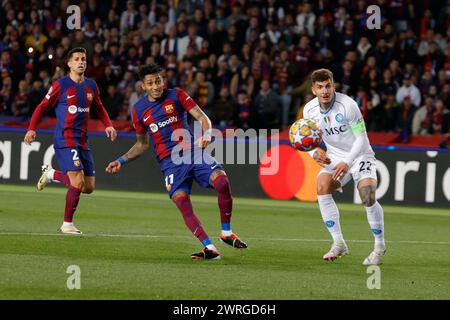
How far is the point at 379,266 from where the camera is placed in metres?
11.4

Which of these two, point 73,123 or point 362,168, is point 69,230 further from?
point 362,168

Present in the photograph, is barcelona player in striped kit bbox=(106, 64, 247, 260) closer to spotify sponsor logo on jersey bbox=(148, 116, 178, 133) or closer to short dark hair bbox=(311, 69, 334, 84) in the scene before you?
spotify sponsor logo on jersey bbox=(148, 116, 178, 133)

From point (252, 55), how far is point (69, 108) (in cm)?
1100

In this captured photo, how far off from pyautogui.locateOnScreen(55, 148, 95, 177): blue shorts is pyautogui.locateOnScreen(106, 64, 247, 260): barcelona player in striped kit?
1892 millimetres

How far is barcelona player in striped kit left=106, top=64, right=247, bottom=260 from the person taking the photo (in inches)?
463

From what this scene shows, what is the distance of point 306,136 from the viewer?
11.5 metres

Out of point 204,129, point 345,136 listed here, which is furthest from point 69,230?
point 345,136

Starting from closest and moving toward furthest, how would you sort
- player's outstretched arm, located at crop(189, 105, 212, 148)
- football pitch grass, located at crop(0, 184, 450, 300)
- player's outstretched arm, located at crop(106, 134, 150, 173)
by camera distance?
football pitch grass, located at crop(0, 184, 450, 300) < player's outstretched arm, located at crop(189, 105, 212, 148) < player's outstretched arm, located at crop(106, 134, 150, 173)

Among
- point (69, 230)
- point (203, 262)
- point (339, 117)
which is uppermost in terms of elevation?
point (339, 117)

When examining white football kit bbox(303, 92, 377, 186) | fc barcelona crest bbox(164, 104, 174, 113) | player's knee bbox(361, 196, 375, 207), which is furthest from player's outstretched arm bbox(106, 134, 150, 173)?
player's knee bbox(361, 196, 375, 207)

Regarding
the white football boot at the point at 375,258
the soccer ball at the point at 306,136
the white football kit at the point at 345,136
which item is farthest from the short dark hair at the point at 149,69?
the white football boot at the point at 375,258

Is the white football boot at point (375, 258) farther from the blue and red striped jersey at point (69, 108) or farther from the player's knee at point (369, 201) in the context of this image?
the blue and red striped jersey at point (69, 108)
